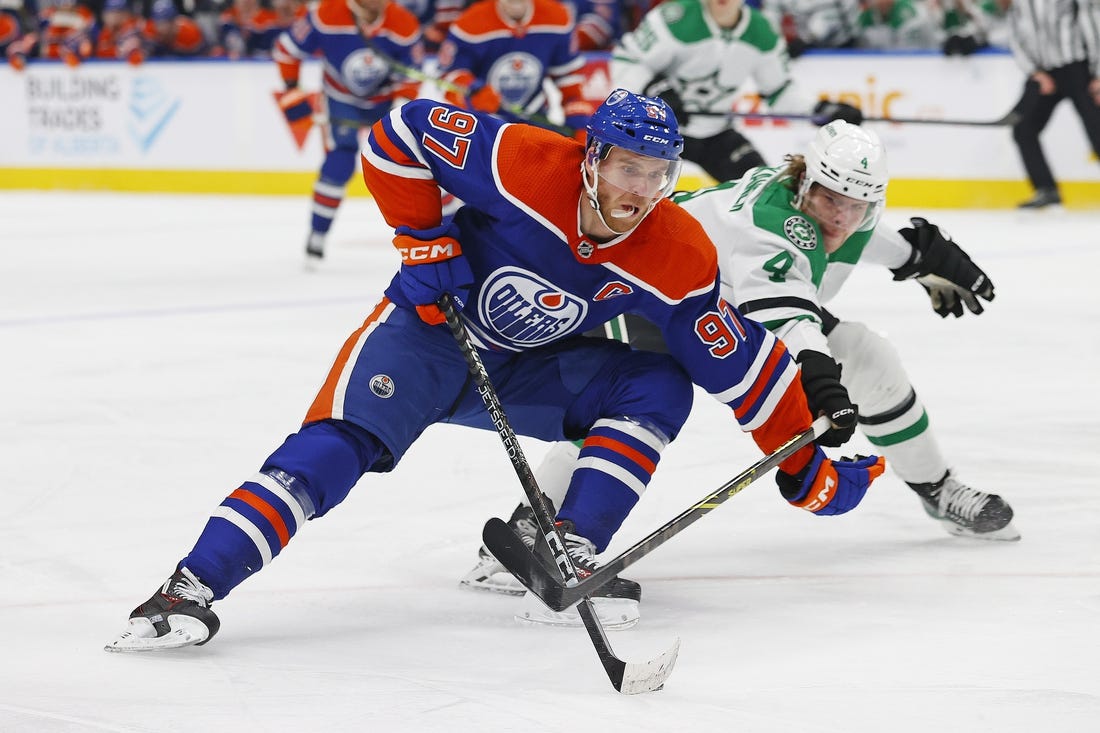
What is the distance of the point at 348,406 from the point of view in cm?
237

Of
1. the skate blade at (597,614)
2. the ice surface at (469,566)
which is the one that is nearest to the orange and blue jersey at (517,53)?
the ice surface at (469,566)

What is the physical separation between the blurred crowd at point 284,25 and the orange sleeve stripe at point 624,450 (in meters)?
6.56

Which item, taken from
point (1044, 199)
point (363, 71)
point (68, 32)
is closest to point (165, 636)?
point (363, 71)

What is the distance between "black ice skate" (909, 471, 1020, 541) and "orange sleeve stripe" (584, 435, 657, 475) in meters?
0.78

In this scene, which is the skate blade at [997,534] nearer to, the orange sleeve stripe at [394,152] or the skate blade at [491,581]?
the skate blade at [491,581]

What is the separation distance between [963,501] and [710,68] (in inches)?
138

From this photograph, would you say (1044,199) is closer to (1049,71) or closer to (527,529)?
(1049,71)

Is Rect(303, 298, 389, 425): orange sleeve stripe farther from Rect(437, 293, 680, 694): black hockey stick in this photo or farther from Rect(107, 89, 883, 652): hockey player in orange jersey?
Rect(437, 293, 680, 694): black hockey stick

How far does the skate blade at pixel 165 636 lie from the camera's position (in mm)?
2184

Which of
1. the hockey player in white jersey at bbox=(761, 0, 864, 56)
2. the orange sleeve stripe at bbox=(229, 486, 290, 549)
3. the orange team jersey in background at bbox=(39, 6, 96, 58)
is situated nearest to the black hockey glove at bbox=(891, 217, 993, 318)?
the orange sleeve stripe at bbox=(229, 486, 290, 549)

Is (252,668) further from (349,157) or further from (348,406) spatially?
(349,157)

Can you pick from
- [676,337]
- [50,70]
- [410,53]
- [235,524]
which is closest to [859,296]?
[410,53]

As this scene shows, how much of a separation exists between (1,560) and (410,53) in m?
5.18

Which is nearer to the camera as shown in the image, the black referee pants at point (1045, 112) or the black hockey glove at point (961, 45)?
the black referee pants at point (1045, 112)
